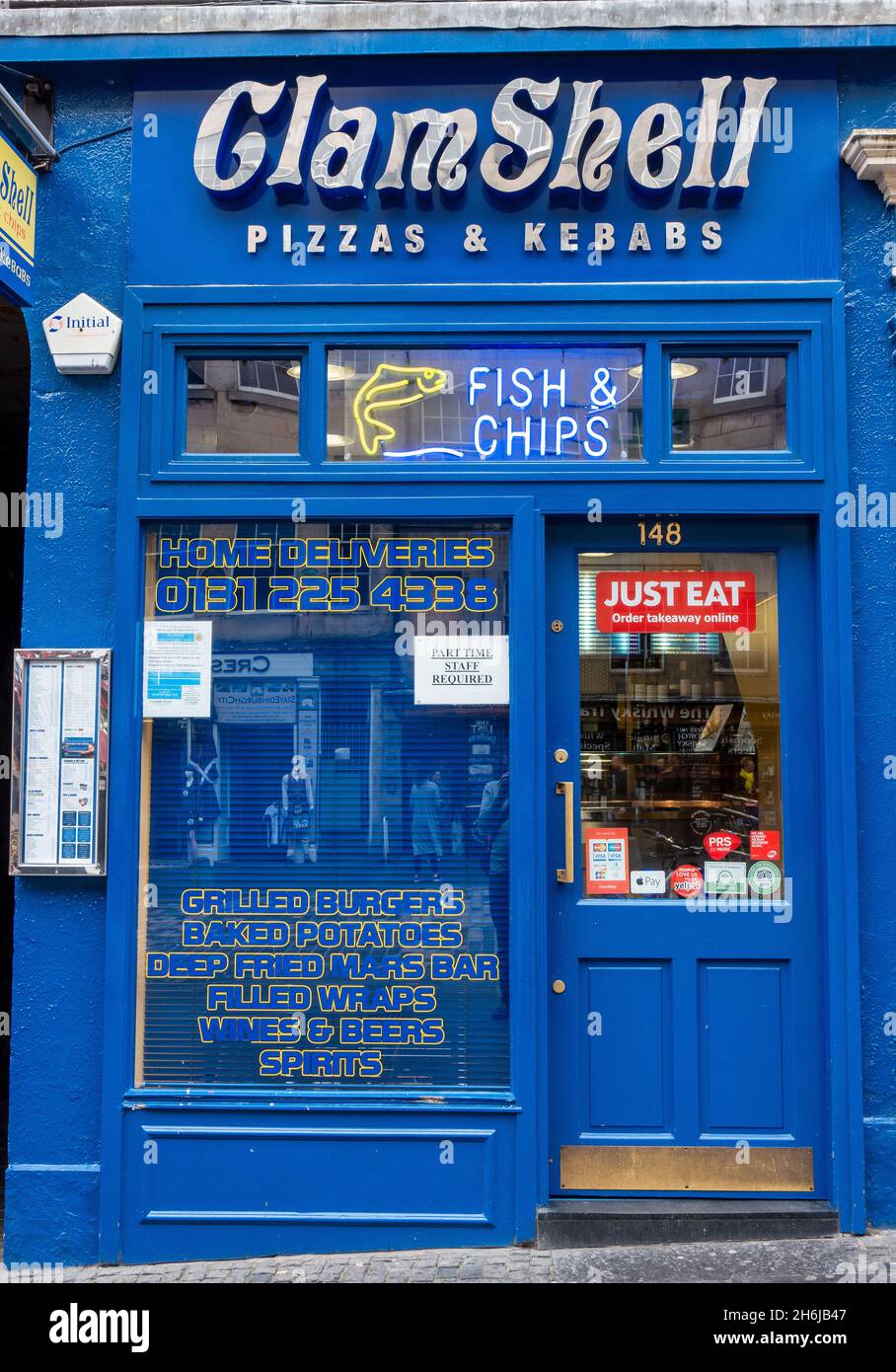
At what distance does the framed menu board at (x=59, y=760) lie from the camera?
462 cm

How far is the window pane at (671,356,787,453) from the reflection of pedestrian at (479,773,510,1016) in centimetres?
167

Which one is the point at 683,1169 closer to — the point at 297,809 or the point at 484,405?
the point at 297,809

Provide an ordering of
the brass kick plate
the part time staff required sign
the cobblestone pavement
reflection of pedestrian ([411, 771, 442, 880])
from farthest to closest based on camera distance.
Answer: reflection of pedestrian ([411, 771, 442, 880]) < the brass kick plate < the part time staff required sign < the cobblestone pavement

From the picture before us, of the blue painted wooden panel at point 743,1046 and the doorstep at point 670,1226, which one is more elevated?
the blue painted wooden panel at point 743,1046

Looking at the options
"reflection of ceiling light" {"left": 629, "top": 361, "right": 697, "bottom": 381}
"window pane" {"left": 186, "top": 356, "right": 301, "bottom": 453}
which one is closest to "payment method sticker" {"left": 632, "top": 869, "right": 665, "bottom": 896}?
"reflection of ceiling light" {"left": 629, "top": 361, "right": 697, "bottom": 381}

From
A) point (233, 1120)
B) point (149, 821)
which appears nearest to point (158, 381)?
point (149, 821)

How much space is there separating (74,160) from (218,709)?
2458 millimetres

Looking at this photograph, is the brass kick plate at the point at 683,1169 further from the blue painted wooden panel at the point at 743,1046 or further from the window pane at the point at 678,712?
the window pane at the point at 678,712

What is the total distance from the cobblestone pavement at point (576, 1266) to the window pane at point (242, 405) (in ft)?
10.8

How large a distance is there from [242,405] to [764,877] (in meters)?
3.01

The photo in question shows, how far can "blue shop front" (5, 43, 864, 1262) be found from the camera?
4.62 metres

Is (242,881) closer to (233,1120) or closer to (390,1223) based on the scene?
(233,1120)

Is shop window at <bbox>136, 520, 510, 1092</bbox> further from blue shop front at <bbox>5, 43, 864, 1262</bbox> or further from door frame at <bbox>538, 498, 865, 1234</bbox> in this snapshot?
door frame at <bbox>538, 498, 865, 1234</bbox>

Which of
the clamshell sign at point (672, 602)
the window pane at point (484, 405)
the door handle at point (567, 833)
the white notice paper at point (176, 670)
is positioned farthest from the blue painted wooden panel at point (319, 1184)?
the window pane at point (484, 405)
